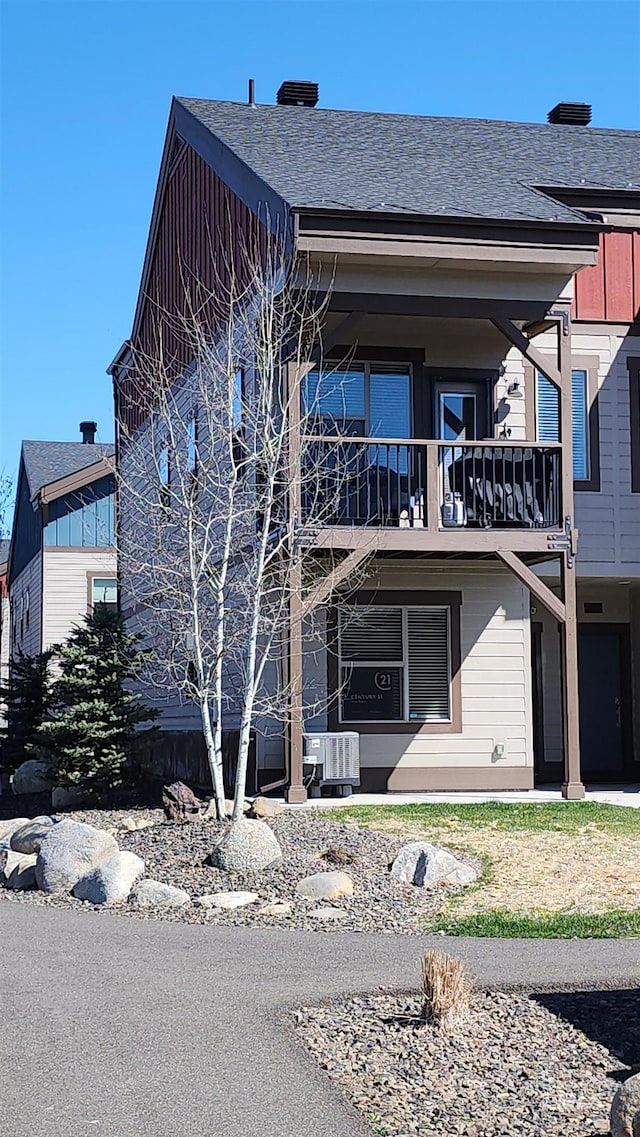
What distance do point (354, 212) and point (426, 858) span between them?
23.5 ft

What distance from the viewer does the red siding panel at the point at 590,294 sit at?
63.8 ft

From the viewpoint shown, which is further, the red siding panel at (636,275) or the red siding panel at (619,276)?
the red siding panel at (636,275)

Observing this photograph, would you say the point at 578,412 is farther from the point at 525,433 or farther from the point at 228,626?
the point at 228,626

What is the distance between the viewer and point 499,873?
11883mm

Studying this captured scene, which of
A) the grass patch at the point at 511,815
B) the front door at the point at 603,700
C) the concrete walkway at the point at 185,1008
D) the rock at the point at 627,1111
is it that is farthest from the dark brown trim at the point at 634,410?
the rock at the point at 627,1111

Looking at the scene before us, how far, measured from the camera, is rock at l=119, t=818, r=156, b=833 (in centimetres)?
1412

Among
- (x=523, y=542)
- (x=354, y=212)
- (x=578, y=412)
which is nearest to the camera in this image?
(x=354, y=212)

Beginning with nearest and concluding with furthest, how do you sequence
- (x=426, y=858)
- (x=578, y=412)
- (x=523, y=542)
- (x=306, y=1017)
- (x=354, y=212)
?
(x=306, y=1017) < (x=426, y=858) < (x=354, y=212) < (x=523, y=542) < (x=578, y=412)

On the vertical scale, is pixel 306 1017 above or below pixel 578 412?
below

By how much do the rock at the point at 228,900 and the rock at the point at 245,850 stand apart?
0.68m

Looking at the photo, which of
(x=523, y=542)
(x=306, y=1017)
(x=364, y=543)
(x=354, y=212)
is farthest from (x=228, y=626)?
(x=306, y=1017)

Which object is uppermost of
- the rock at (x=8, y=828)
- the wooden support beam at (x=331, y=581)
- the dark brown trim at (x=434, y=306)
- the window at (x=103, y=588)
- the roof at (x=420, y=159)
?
the roof at (x=420, y=159)

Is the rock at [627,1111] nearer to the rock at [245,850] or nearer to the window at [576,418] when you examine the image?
the rock at [245,850]

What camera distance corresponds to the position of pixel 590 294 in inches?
769
